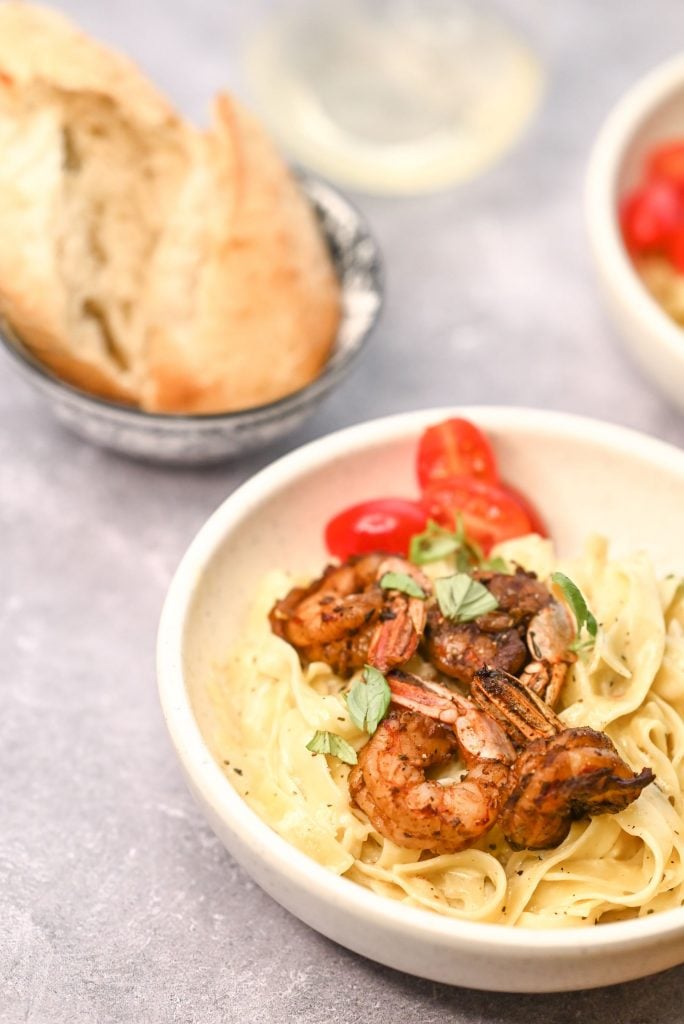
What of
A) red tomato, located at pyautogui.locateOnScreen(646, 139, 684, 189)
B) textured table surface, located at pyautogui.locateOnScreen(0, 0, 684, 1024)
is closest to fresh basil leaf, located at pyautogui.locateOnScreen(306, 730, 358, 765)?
textured table surface, located at pyautogui.locateOnScreen(0, 0, 684, 1024)

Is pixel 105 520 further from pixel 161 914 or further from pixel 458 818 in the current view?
pixel 458 818

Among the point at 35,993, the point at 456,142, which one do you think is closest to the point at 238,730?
the point at 35,993

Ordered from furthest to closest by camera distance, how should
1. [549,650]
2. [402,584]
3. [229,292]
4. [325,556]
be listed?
[229,292]
[325,556]
[402,584]
[549,650]

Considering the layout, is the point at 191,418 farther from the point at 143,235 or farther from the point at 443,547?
the point at 443,547

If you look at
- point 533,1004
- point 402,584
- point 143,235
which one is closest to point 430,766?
point 402,584

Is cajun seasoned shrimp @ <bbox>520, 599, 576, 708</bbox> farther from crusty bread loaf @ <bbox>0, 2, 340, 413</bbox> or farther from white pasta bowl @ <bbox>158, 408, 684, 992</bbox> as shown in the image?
crusty bread loaf @ <bbox>0, 2, 340, 413</bbox>

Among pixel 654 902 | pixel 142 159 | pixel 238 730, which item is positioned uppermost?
pixel 142 159

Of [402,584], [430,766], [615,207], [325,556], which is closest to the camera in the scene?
[430,766]
